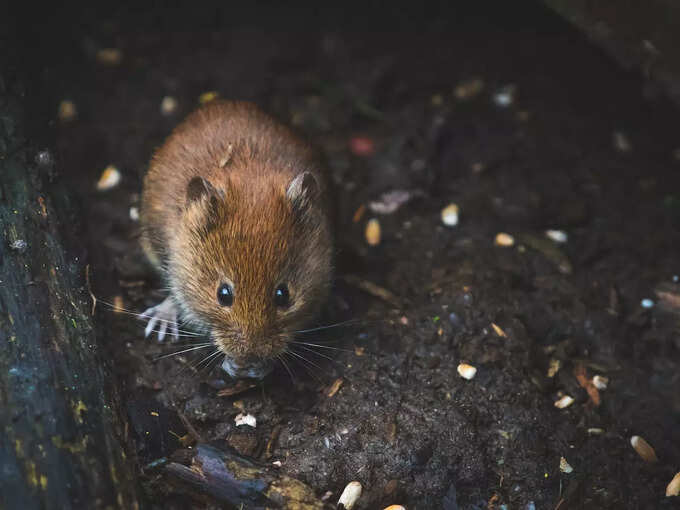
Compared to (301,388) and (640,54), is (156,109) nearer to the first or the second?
(301,388)

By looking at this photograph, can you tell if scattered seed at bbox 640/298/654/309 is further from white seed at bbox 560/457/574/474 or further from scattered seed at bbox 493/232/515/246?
white seed at bbox 560/457/574/474

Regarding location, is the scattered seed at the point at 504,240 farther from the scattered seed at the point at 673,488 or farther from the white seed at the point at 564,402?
the scattered seed at the point at 673,488

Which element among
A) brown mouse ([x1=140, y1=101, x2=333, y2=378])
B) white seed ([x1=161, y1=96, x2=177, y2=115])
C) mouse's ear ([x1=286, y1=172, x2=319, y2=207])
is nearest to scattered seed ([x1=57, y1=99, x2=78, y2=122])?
white seed ([x1=161, y1=96, x2=177, y2=115])

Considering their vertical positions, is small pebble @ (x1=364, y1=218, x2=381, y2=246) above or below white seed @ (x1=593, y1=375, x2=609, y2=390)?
above

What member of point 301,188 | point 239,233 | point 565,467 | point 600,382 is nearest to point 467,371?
point 565,467

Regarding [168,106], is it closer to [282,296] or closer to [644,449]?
[282,296]

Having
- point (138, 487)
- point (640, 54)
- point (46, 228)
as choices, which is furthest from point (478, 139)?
point (138, 487)
